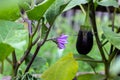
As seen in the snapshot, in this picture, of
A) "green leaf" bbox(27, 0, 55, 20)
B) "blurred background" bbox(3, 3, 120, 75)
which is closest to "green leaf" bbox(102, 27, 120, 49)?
"blurred background" bbox(3, 3, 120, 75)

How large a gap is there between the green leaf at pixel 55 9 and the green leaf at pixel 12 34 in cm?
7

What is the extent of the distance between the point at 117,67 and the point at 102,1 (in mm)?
288

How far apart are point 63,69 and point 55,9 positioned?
0.34 feet

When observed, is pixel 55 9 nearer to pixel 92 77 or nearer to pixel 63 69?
pixel 63 69

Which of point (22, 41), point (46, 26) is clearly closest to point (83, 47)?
point (46, 26)

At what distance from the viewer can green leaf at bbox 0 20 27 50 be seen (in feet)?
1.33

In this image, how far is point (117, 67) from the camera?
36 centimetres

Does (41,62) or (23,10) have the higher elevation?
(23,10)

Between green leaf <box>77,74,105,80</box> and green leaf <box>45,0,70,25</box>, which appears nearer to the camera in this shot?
green leaf <box>45,0,70,25</box>

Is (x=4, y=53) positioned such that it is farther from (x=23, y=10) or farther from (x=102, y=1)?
(x=102, y=1)

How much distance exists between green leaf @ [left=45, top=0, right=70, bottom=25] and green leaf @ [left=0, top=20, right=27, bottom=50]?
0.07m

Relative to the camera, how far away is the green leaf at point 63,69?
541mm

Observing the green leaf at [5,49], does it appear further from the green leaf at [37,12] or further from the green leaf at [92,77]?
the green leaf at [92,77]

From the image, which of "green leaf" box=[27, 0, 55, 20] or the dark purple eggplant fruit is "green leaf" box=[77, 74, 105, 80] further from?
"green leaf" box=[27, 0, 55, 20]
